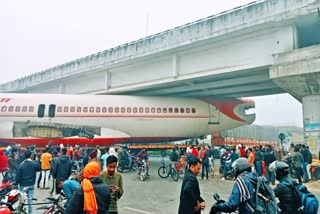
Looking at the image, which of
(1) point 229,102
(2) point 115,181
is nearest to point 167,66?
(1) point 229,102

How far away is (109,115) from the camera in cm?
2312

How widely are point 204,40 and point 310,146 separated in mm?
8737

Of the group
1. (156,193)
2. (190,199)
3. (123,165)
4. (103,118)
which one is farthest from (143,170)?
(190,199)

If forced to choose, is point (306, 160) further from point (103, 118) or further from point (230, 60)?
point (103, 118)

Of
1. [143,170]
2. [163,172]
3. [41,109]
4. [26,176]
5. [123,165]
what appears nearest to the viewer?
[26,176]

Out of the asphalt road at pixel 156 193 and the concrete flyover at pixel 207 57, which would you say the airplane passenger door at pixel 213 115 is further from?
the asphalt road at pixel 156 193

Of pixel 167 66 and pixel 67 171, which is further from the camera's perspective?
pixel 167 66

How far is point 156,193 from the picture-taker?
436 inches

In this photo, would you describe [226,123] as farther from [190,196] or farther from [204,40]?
→ [190,196]

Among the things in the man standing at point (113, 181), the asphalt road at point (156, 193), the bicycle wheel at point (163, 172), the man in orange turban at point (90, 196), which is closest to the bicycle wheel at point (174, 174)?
the asphalt road at point (156, 193)

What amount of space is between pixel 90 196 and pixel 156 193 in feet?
26.1

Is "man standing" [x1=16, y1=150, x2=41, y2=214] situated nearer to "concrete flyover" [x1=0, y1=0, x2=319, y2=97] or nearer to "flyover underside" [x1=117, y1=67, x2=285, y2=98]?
"concrete flyover" [x1=0, y1=0, x2=319, y2=97]

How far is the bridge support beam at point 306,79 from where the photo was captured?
1506cm

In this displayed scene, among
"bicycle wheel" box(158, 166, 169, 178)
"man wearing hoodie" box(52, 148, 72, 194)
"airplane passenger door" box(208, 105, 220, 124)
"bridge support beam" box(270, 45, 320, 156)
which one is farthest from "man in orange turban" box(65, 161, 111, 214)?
"airplane passenger door" box(208, 105, 220, 124)
